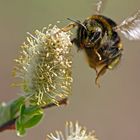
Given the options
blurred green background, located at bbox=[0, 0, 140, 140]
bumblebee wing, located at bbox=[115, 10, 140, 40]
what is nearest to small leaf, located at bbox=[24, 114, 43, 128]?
bumblebee wing, located at bbox=[115, 10, 140, 40]

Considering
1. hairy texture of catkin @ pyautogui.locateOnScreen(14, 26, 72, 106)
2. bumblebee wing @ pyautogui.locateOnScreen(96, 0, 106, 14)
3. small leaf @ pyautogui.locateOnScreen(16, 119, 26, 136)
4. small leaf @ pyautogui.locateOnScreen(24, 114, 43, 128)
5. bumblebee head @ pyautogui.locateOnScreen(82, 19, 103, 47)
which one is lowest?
small leaf @ pyautogui.locateOnScreen(16, 119, 26, 136)

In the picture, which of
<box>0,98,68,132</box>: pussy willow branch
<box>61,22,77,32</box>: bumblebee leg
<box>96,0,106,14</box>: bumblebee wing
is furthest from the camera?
<box>96,0,106,14</box>: bumblebee wing

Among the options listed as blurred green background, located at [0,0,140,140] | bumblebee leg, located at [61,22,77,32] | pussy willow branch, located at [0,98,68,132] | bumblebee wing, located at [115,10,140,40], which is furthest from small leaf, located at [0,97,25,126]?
blurred green background, located at [0,0,140,140]

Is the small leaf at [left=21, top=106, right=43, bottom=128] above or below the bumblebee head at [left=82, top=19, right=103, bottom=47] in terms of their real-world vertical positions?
below

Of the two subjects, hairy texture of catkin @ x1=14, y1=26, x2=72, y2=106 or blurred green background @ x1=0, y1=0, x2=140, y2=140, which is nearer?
hairy texture of catkin @ x1=14, y1=26, x2=72, y2=106

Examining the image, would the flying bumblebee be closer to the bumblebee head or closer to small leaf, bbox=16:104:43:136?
the bumblebee head

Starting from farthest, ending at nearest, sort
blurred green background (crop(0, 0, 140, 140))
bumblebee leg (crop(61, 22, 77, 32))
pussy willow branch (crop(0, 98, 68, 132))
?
blurred green background (crop(0, 0, 140, 140)) < bumblebee leg (crop(61, 22, 77, 32)) < pussy willow branch (crop(0, 98, 68, 132))

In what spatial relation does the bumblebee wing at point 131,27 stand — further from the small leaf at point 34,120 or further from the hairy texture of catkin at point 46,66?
the small leaf at point 34,120

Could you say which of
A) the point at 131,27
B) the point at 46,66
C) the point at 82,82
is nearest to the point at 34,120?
the point at 46,66
